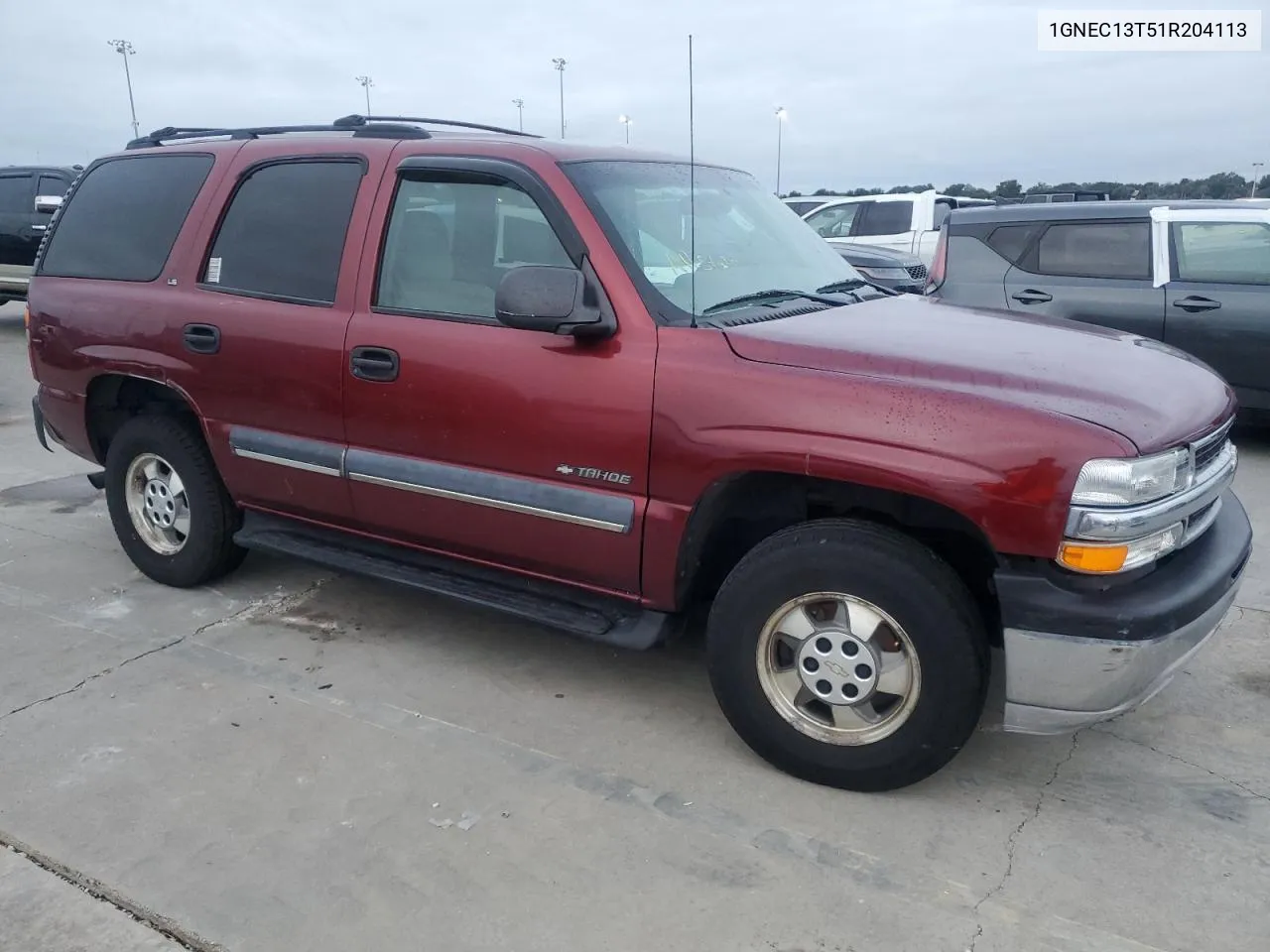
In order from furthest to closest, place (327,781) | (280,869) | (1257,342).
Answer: (1257,342)
(327,781)
(280,869)

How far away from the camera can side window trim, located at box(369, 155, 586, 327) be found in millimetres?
3299

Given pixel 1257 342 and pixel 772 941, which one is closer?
pixel 772 941

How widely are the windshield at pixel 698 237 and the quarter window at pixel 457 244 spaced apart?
24 centimetres

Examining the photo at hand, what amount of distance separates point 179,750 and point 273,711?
0.34m

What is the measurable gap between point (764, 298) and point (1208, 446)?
4.74 ft

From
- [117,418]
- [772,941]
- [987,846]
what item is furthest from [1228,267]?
[117,418]

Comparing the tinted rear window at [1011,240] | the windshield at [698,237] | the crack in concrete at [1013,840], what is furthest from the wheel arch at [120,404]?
the tinted rear window at [1011,240]

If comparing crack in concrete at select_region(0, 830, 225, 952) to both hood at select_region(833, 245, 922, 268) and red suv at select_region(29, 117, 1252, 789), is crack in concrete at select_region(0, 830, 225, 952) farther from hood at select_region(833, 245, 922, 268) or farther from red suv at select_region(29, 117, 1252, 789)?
hood at select_region(833, 245, 922, 268)

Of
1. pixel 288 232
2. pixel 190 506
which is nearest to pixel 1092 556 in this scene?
pixel 288 232

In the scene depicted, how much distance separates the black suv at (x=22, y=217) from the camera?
1293cm

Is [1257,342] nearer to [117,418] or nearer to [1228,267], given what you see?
[1228,267]

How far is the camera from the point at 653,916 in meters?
2.52

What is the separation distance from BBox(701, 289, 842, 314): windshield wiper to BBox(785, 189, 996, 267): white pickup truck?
35.5 feet

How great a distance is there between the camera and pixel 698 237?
3574 mm
